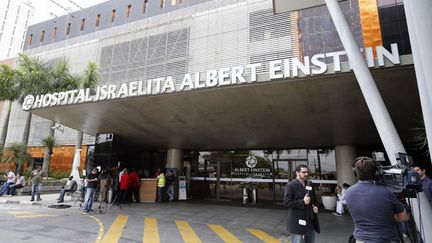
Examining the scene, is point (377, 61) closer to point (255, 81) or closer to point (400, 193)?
point (255, 81)

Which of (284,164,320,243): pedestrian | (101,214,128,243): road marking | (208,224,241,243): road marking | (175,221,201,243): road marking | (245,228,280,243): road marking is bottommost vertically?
(245,228,280,243): road marking

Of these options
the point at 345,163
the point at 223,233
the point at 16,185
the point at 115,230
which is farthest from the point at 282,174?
the point at 16,185

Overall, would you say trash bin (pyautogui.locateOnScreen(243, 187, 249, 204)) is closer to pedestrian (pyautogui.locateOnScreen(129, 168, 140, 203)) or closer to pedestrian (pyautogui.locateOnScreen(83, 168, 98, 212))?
pedestrian (pyautogui.locateOnScreen(129, 168, 140, 203))

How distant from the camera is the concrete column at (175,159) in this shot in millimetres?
17156

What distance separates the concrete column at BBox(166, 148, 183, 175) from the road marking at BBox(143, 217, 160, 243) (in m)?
7.71

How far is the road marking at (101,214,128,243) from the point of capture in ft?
21.3

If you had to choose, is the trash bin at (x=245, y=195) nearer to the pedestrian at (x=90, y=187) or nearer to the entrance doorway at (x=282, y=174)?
the entrance doorway at (x=282, y=174)

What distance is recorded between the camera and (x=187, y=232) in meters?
7.48

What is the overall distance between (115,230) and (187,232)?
1.99m

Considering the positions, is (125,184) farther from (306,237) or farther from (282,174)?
(306,237)

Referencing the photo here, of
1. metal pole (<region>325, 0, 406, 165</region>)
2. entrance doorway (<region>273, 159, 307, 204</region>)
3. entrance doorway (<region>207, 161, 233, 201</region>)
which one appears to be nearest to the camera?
metal pole (<region>325, 0, 406, 165</region>)

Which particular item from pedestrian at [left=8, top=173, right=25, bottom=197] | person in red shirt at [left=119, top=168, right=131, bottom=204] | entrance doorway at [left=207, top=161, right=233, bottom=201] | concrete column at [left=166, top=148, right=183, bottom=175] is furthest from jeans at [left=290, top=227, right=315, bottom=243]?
pedestrian at [left=8, top=173, right=25, bottom=197]

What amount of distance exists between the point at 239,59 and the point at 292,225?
13.6 meters

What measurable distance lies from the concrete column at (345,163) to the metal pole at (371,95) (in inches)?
371
